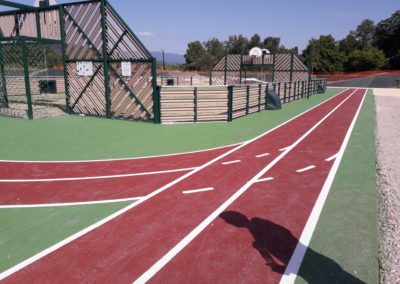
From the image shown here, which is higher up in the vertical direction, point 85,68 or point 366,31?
point 366,31

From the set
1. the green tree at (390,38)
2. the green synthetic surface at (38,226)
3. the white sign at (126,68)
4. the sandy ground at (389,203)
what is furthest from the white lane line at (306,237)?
the green tree at (390,38)

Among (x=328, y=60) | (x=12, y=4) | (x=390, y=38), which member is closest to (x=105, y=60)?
(x=12, y=4)

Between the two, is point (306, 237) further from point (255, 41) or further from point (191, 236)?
point (255, 41)

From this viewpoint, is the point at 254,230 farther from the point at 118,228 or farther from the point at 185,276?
the point at 118,228

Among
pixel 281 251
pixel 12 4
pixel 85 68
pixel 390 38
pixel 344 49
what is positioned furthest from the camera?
pixel 344 49

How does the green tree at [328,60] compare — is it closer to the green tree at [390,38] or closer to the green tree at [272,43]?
the green tree at [390,38]

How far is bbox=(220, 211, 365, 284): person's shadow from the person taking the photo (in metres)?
3.72

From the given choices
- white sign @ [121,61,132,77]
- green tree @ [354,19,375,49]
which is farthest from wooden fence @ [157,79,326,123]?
green tree @ [354,19,375,49]

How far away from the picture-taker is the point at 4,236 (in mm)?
4586

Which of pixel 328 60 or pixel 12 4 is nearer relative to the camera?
pixel 12 4

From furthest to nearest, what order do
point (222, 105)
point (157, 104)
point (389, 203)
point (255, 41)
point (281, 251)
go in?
point (255, 41) → point (222, 105) → point (157, 104) → point (389, 203) → point (281, 251)

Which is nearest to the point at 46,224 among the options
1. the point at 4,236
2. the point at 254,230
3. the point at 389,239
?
the point at 4,236

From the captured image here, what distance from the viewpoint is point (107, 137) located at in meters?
11.2

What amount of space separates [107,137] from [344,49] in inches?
4277
